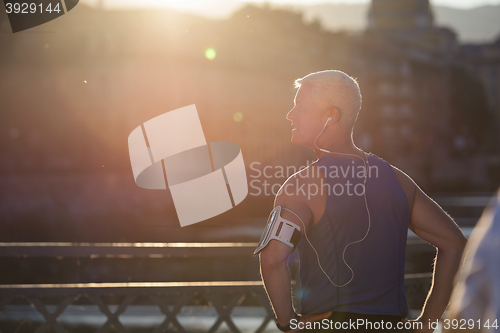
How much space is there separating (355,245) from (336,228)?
8 centimetres

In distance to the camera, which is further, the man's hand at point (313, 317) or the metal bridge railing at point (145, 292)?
the metal bridge railing at point (145, 292)

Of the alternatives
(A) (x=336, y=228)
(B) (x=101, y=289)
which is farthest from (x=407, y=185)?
(B) (x=101, y=289)

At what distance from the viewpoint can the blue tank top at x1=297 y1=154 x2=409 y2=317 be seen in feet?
5.33

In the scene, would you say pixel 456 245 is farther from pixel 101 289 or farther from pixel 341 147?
pixel 101 289

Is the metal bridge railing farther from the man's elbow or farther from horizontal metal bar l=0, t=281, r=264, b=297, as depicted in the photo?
the man's elbow

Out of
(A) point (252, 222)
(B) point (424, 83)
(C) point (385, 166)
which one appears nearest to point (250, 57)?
(A) point (252, 222)

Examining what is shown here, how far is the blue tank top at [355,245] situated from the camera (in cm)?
162

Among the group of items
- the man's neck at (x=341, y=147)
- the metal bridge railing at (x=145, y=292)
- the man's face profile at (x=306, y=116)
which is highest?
the man's face profile at (x=306, y=116)

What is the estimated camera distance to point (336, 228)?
1620mm

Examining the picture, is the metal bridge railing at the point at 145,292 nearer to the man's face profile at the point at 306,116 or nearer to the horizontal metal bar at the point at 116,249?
the horizontal metal bar at the point at 116,249

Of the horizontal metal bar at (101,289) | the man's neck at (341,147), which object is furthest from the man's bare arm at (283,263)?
the horizontal metal bar at (101,289)

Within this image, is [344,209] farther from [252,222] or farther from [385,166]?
[252,222]

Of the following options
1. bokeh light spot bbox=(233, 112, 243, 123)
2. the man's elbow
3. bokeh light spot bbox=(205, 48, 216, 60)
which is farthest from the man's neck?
bokeh light spot bbox=(233, 112, 243, 123)

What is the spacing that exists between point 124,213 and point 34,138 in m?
8.91
